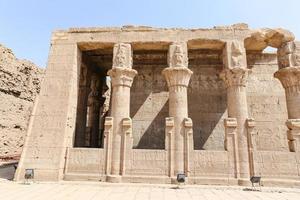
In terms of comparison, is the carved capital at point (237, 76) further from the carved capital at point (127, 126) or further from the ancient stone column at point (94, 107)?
the ancient stone column at point (94, 107)

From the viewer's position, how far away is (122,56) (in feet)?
35.8

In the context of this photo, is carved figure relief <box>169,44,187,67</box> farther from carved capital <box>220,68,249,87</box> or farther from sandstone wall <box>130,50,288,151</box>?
sandstone wall <box>130,50,288,151</box>

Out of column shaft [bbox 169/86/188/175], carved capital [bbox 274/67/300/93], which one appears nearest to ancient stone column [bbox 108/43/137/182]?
column shaft [bbox 169/86/188/175]

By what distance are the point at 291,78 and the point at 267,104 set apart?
94.9 inches

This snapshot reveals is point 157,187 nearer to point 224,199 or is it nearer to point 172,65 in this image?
point 224,199

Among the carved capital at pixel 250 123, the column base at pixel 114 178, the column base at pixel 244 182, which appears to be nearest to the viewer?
the column base at pixel 244 182

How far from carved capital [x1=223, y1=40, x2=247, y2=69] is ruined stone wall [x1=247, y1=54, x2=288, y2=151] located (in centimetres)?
294

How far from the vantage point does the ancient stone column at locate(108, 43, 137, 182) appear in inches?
389

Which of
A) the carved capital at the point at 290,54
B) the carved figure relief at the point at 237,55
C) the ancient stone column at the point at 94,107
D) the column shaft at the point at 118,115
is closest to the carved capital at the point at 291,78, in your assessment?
the carved capital at the point at 290,54

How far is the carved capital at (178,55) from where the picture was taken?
10770 mm

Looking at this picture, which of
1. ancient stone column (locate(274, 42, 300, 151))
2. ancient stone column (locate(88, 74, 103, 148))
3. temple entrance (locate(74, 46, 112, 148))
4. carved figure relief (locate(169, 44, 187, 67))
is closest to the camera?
ancient stone column (locate(274, 42, 300, 151))

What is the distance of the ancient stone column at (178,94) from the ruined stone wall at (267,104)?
4.47 metres

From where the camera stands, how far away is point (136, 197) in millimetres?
6613

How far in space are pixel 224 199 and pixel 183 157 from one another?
10.8 feet
